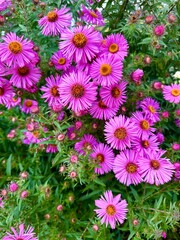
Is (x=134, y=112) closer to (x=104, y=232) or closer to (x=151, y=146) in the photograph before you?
(x=151, y=146)

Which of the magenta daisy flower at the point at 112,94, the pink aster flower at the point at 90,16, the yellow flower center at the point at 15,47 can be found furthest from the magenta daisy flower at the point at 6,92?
the pink aster flower at the point at 90,16

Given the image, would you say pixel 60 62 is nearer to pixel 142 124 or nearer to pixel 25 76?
pixel 25 76

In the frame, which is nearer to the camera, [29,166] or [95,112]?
[95,112]

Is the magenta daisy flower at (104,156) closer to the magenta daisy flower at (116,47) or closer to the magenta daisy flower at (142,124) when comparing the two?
the magenta daisy flower at (142,124)

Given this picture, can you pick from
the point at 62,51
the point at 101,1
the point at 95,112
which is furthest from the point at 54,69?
the point at 101,1

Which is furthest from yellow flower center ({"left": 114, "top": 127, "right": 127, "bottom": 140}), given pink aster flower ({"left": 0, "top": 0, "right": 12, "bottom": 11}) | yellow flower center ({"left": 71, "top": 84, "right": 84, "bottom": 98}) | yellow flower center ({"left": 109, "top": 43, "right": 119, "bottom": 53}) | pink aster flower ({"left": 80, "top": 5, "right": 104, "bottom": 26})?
pink aster flower ({"left": 0, "top": 0, "right": 12, "bottom": 11})

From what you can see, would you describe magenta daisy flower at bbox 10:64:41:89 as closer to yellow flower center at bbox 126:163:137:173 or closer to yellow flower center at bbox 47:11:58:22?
yellow flower center at bbox 47:11:58:22

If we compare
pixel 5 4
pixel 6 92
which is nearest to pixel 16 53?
pixel 6 92
